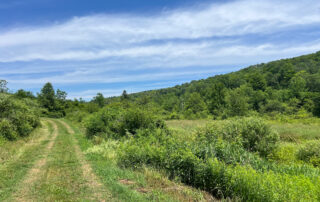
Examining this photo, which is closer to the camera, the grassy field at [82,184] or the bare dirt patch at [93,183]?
the grassy field at [82,184]

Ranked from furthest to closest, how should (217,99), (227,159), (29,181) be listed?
(217,99) < (227,159) < (29,181)

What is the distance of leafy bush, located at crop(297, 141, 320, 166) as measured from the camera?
12102 mm

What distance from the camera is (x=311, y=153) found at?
12586mm

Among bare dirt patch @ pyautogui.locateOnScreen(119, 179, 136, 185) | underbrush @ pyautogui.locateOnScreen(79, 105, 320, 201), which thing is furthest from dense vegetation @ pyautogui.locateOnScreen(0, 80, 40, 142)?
bare dirt patch @ pyautogui.locateOnScreen(119, 179, 136, 185)

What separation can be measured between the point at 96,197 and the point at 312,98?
80.1 meters

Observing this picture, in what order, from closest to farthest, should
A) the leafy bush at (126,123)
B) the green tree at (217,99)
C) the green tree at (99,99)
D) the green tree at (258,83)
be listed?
the leafy bush at (126,123)
the green tree at (99,99)
the green tree at (217,99)
the green tree at (258,83)

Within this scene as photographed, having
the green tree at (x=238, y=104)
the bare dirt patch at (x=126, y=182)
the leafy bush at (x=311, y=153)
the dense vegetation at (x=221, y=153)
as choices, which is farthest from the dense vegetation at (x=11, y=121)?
the green tree at (x=238, y=104)

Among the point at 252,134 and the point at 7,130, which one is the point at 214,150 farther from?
the point at 7,130

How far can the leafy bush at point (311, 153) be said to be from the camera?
1210 centimetres

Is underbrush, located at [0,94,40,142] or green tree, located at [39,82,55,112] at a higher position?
green tree, located at [39,82,55,112]

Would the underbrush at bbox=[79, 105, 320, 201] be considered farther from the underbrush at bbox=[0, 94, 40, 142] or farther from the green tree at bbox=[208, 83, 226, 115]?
the green tree at bbox=[208, 83, 226, 115]

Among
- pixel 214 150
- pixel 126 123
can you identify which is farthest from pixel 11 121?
pixel 214 150

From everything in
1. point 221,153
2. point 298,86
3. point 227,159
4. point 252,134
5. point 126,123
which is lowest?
point 298,86

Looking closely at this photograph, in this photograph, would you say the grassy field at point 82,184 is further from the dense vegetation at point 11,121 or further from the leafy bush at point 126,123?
the dense vegetation at point 11,121
